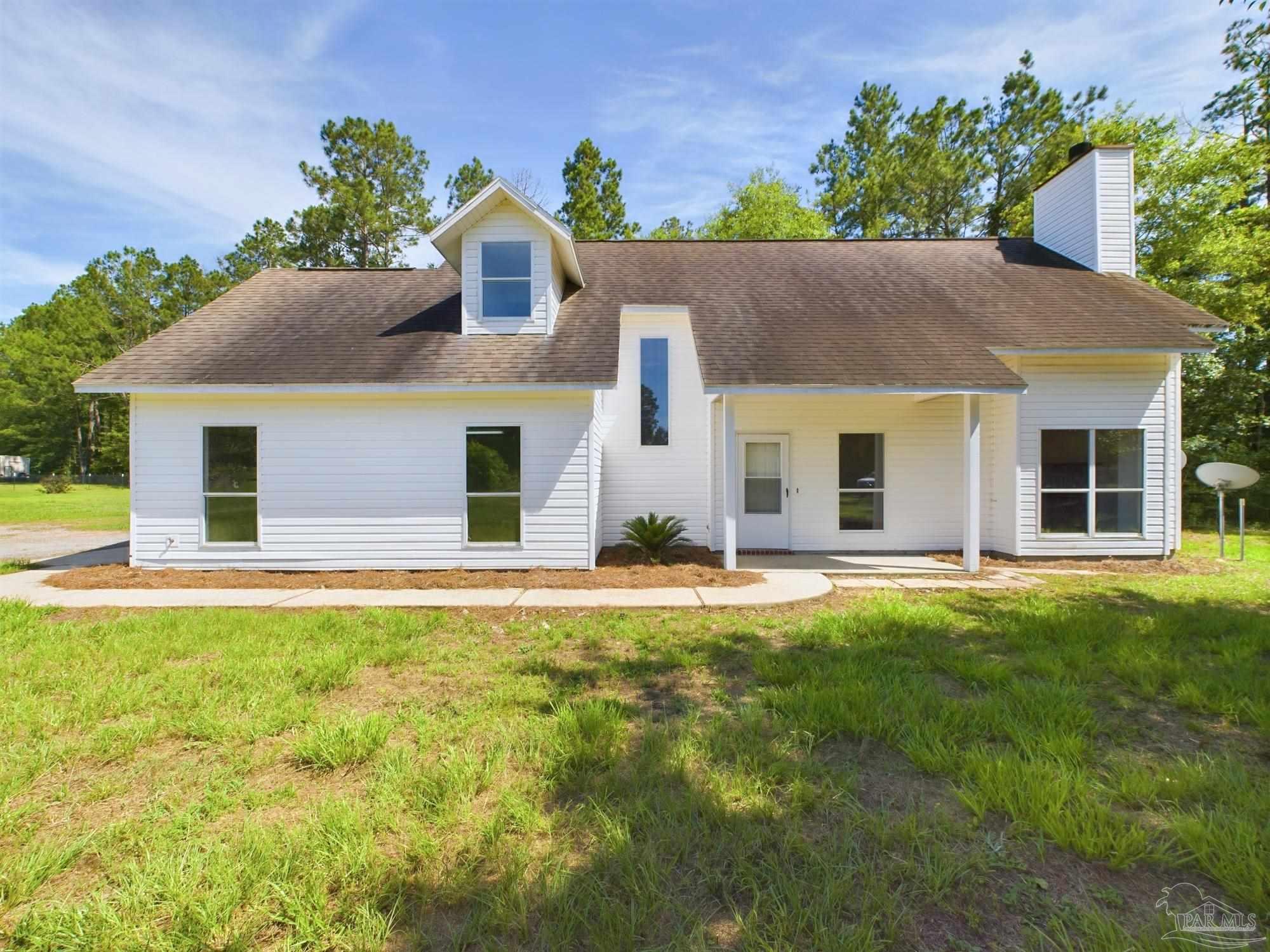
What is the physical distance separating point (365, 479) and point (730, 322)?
24.5ft

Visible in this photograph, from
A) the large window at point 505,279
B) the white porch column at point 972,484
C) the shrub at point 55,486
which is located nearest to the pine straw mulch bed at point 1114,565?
the white porch column at point 972,484

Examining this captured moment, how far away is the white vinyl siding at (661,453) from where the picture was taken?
11.9 m

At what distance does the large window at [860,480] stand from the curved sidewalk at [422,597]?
133 inches

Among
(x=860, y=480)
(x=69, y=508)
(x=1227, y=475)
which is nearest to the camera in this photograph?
(x=1227, y=475)

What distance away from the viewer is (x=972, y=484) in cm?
937

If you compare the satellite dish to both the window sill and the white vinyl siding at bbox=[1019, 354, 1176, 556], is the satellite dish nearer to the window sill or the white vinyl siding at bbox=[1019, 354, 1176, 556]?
the white vinyl siding at bbox=[1019, 354, 1176, 556]

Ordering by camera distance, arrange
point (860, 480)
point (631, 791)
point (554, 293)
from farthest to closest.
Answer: point (860, 480) < point (554, 293) < point (631, 791)

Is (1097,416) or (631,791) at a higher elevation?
(1097,416)

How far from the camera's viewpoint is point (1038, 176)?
2588 centimetres

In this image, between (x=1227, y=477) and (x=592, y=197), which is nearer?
(x=1227, y=477)

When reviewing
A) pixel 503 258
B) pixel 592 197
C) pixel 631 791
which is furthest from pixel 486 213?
pixel 592 197

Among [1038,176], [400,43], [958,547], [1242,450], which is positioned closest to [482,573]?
[958,547]

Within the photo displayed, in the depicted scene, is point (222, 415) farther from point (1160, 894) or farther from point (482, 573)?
point (1160, 894)

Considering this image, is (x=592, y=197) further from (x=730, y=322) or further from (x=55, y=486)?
(x=55, y=486)
